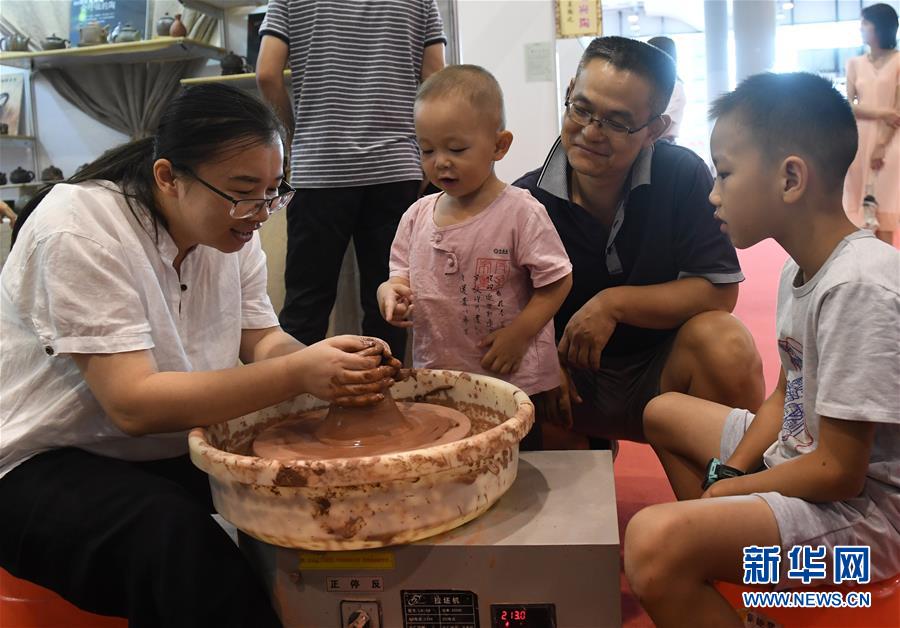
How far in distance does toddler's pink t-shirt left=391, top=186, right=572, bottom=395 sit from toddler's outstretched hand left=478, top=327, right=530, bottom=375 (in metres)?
0.04

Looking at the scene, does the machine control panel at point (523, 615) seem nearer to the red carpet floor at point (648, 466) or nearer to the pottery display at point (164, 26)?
the red carpet floor at point (648, 466)

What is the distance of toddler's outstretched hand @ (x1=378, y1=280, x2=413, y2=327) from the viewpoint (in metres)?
1.72

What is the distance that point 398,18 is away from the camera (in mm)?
2773

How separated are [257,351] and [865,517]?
3.93ft

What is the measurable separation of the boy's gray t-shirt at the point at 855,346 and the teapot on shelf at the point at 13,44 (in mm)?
5490

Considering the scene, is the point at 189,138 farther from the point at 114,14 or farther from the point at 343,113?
the point at 114,14

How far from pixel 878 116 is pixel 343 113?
471 centimetres

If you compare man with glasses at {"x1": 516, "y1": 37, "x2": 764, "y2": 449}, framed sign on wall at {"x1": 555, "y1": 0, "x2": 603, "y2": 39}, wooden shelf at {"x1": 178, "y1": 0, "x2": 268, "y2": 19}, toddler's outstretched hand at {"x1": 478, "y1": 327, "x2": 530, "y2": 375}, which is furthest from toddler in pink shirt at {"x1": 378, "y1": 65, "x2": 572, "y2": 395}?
wooden shelf at {"x1": 178, "y1": 0, "x2": 268, "y2": 19}

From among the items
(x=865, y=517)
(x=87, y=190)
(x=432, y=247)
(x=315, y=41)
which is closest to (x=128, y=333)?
(x=87, y=190)

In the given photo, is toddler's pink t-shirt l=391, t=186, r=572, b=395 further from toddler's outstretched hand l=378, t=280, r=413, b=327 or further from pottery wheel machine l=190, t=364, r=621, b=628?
pottery wheel machine l=190, t=364, r=621, b=628

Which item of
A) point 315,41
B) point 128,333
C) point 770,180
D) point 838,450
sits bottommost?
point 838,450

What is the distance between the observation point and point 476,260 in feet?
5.97

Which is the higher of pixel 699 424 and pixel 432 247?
pixel 432 247

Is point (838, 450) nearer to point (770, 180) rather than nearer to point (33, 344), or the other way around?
point (770, 180)
